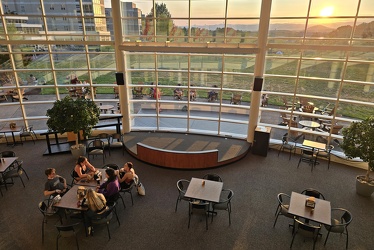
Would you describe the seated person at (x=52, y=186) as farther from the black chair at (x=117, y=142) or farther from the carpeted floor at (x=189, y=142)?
the black chair at (x=117, y=142)

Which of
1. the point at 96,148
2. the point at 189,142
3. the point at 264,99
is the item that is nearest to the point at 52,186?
the point at 96,148

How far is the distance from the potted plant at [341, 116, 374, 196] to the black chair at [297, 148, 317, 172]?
1.47 meters

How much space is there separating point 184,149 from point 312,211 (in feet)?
15.1

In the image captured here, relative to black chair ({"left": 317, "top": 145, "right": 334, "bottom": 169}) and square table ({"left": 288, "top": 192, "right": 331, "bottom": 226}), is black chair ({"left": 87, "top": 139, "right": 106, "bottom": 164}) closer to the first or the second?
square table ({"left": 288, "top": 192, "right": 331, "bottom": 226})

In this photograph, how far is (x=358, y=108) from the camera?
899 centimetres

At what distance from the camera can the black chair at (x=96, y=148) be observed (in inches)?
332

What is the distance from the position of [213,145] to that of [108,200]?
4.45 m

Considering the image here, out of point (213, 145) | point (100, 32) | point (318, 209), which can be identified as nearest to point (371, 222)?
point (318, 209)

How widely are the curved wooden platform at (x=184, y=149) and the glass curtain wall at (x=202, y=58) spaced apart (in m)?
0.68

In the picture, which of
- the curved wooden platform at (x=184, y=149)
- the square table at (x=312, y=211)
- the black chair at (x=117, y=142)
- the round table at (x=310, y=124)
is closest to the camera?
the square table at (x=312, y=211)

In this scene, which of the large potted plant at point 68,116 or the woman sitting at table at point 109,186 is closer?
the woman sitting at table at point 109,186

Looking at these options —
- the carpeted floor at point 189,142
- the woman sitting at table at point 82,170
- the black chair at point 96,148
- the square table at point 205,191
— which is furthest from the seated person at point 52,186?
the carpeted floor at point 189,142

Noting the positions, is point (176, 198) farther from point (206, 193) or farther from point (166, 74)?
point (166, 74)

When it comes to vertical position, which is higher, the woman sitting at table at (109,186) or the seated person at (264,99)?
the seated person at (264,99)
